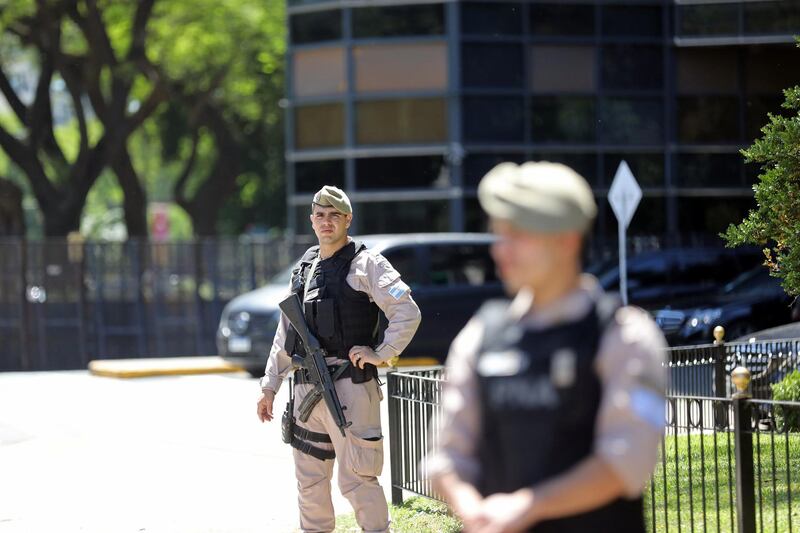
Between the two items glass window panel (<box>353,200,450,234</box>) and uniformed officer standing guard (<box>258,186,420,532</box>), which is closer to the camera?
uniformed officer standing guard (<box>258,186,420,532</box>)

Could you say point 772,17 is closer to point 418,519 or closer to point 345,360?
point 418,519

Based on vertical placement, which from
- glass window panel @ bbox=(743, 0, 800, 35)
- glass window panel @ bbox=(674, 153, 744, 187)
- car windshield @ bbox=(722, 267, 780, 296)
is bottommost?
car windshield @ bbox=(722, 267, 780, 296)

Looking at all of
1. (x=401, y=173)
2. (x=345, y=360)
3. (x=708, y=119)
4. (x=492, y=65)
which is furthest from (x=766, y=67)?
(x=345, y=360)

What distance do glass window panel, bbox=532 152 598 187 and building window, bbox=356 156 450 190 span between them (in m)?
1.58

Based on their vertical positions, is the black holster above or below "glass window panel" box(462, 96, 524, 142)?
below

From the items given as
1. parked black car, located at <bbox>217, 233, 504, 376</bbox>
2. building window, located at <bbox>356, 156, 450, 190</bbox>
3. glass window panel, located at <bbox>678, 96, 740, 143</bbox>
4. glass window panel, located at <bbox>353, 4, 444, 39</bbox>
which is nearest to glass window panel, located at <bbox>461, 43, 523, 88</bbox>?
glass window panel, located at <bbox>353, 4, 444, 39</bbox>

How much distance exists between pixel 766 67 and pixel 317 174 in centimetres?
749

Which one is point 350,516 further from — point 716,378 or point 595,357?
point 595,357

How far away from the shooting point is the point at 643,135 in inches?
955

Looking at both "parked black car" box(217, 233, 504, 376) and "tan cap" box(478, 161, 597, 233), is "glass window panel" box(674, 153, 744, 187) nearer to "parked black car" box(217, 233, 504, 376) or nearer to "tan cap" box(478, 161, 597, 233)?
"parked black car" box(217, 233, 504, 376)

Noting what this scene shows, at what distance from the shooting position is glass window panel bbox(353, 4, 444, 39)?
2380cm

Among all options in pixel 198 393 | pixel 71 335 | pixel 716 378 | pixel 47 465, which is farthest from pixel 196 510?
pixel 71 335

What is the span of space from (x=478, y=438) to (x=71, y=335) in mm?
21365

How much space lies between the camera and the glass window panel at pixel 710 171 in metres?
24.4
